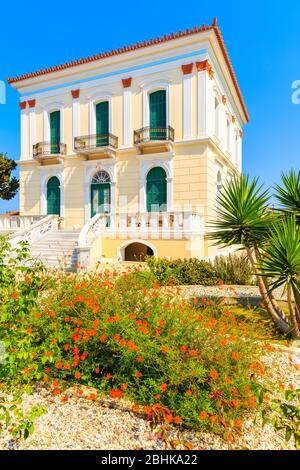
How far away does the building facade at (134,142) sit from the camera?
12914 mm

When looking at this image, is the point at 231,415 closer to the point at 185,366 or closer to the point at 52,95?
the point at 185,366

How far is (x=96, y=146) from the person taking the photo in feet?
50.9

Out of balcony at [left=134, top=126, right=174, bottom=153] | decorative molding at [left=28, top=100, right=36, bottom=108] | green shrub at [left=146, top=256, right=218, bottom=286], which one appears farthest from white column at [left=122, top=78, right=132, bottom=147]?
green shrub at [left=146, top=256, right=218, bottom=286]

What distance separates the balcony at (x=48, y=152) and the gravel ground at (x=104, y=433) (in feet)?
51.2

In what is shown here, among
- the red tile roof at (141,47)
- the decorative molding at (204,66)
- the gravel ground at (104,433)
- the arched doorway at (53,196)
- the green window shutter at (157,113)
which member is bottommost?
the gravel ground at (104,433)

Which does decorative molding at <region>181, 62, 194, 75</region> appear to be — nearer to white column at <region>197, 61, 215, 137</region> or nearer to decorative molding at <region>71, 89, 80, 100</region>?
white column at <region>197, 61, 215, 137</region>

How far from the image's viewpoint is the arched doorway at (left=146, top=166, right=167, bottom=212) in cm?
1448

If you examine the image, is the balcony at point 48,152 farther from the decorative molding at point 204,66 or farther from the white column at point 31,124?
the decorative molding at point 204,66

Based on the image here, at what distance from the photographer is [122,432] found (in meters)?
2.57

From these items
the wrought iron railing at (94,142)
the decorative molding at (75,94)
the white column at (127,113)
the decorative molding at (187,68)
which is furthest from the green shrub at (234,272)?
the decorative molding at (75,94)

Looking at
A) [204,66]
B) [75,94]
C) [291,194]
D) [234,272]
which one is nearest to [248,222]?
[291,194]

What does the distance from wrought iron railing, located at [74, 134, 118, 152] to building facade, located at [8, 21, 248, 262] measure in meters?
0.06

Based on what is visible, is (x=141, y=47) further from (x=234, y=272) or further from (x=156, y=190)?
(x=234, y=272)

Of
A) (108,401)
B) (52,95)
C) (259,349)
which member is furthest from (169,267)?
(52,95)
